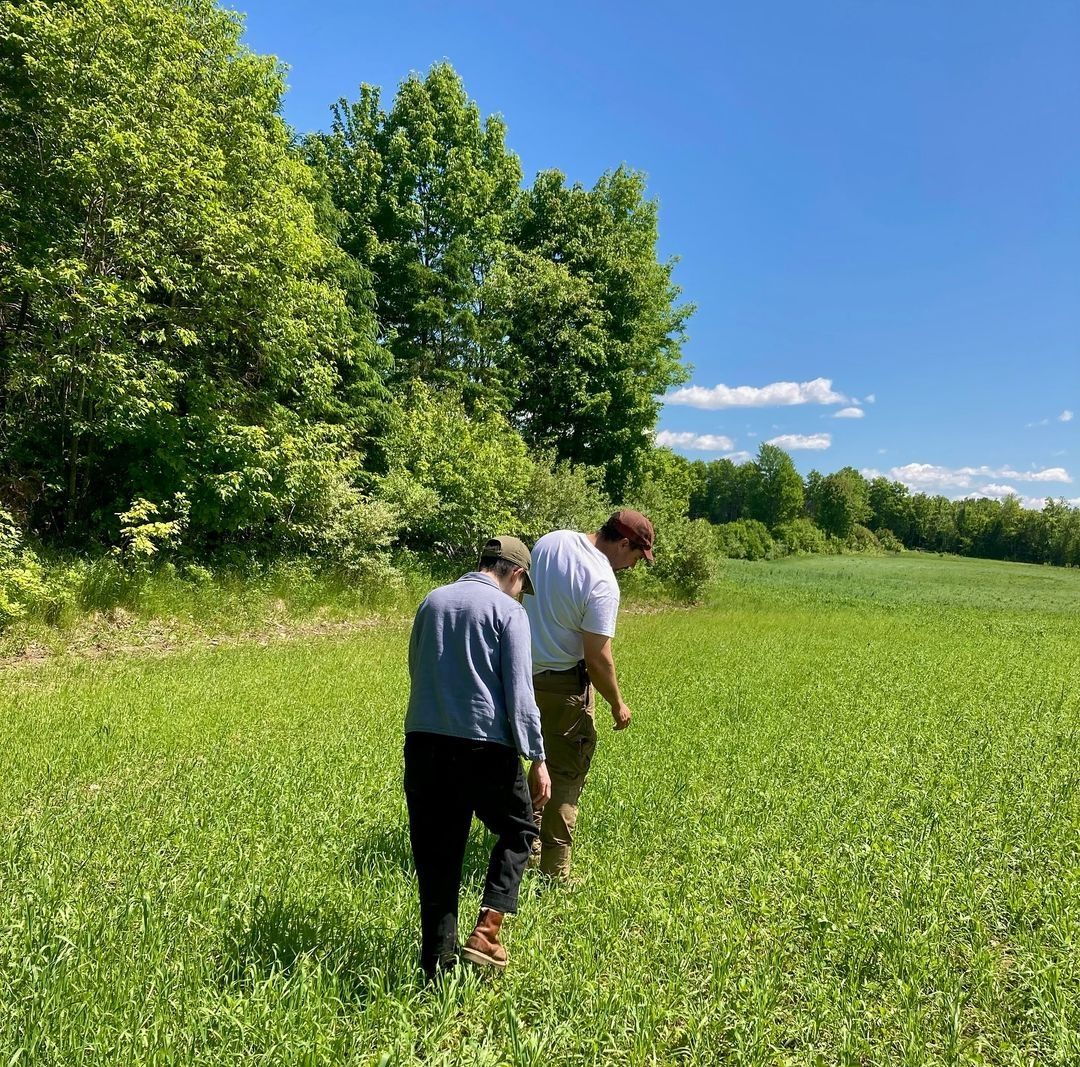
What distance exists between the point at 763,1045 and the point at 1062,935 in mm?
2087

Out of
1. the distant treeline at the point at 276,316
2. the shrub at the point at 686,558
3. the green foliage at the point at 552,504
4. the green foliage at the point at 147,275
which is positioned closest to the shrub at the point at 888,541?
the shrub at the point at 686,558

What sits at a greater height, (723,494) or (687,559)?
(723,494)

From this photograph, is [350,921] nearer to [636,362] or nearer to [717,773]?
[717,773]

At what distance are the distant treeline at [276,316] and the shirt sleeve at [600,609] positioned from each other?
10.8 meters

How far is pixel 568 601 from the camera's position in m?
3.81

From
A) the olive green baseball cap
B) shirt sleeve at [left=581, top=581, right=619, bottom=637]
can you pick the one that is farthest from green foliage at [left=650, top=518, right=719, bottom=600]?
the olive green baseball cap

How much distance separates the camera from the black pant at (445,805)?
281 centimetres

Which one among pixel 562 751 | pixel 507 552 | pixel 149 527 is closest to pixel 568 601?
pixel 507 552

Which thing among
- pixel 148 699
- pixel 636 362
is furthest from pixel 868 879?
pixel 636 362

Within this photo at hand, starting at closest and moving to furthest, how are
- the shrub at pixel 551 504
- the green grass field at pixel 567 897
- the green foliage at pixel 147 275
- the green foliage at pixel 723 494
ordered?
the green grass field at pixel 567 897 < the green foliage at pixel 147 275 < the shrub at pixel 551 504 < the green foliage at pixel 723 494

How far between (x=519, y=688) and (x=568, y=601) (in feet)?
3.48

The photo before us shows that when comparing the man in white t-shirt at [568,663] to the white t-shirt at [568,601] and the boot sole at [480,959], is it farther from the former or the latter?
the boot sole at [480,959]

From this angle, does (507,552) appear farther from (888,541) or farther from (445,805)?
(888,541)

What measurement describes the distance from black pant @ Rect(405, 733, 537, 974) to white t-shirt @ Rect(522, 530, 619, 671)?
1.09 meters
